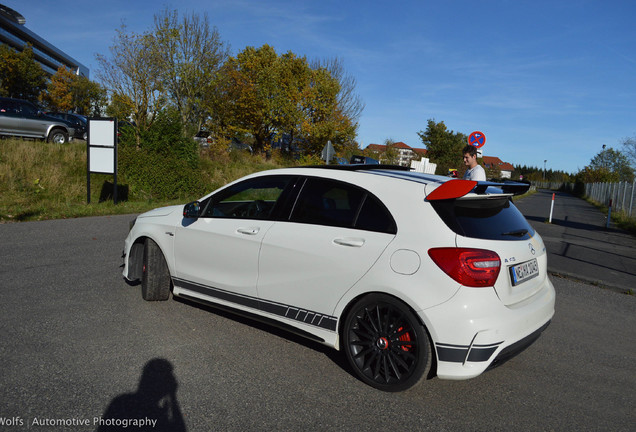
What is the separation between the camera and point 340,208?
3.57 m

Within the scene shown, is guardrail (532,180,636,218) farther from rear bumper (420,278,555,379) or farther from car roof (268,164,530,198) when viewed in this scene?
rear bumper (420,278,555,379)

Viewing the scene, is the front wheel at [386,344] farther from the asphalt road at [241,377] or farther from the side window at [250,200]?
the side window at [250,200]

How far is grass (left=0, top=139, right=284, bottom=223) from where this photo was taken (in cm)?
1188

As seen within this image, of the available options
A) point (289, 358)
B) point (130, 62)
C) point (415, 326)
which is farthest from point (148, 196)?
point (415, 326)

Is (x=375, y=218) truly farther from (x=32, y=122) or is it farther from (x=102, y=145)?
(x=32, y=122)

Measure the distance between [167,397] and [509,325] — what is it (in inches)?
91.6

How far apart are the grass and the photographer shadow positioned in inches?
371

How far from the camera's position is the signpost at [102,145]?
12789 millimetres

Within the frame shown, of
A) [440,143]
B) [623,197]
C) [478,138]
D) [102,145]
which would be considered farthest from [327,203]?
[440,143]

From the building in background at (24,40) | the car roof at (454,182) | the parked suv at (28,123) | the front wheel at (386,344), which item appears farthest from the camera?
the building in background at (24,40)

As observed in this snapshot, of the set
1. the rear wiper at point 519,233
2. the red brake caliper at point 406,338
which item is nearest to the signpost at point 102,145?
the red brake caliper at point 406,338

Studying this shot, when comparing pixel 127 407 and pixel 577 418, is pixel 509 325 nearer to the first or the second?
pixel 577 418

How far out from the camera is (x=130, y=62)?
21.7m

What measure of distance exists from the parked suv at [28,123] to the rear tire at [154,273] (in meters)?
15.9
